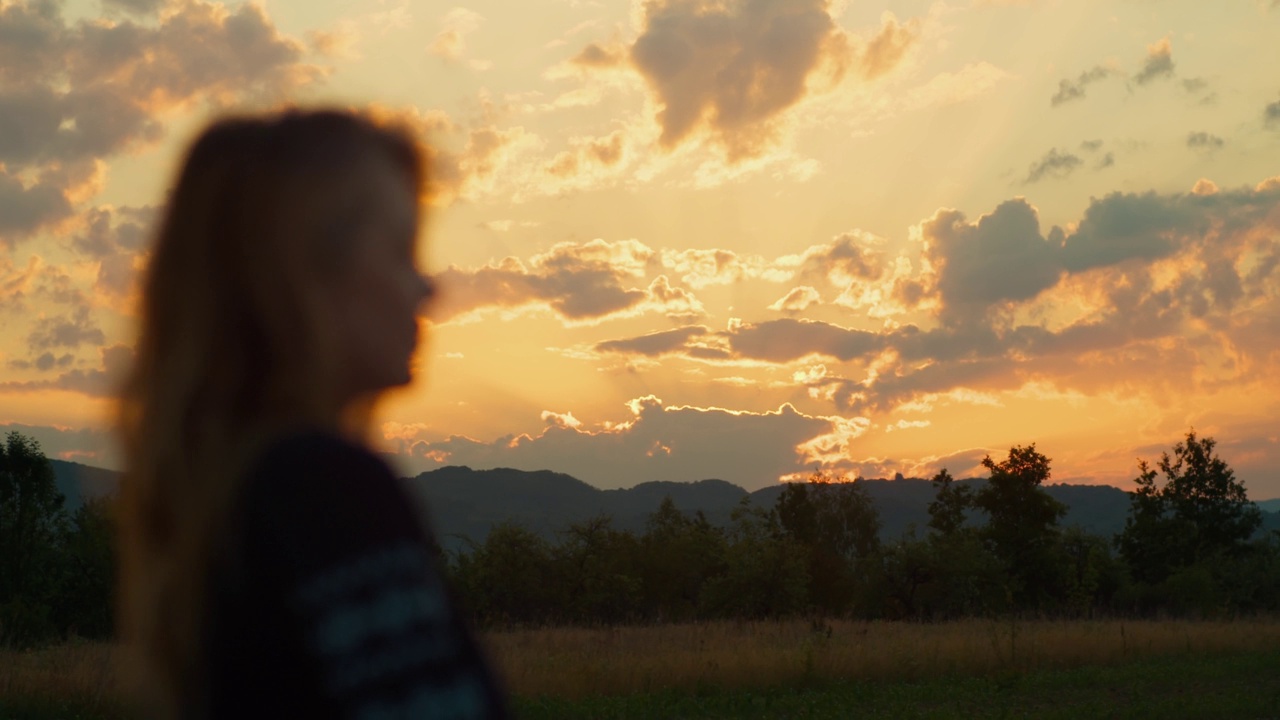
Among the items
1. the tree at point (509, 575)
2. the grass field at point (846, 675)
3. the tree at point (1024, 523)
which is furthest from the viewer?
the tree at point (1024, 523)

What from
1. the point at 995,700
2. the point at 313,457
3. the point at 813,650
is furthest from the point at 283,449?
the point at 813,650

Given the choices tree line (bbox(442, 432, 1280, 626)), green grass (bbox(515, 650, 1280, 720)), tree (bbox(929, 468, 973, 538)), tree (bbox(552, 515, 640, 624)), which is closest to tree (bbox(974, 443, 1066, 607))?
tree line (bbox(442, 432, 1280, 626))

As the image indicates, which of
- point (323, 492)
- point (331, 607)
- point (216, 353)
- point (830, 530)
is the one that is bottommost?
point (830, 530)

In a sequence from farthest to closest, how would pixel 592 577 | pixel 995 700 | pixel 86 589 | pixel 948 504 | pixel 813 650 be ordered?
pixel 948 504, pixel 592 577, pixel 86 589, pixel 813 650, pixel 995 700

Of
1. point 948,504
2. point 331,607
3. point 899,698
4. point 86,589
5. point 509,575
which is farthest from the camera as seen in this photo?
point 948,504

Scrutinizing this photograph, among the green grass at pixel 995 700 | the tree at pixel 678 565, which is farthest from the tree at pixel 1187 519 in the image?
the green grass at pixel 995 700

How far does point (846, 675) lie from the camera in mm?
17922

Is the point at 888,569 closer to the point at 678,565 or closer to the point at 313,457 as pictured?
the point at 678,565

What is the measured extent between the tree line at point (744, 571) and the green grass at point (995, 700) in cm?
1471

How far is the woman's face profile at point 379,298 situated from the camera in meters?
1.08

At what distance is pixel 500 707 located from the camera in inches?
38.8

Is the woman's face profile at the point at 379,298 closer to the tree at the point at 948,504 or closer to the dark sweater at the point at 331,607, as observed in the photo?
the dark sweater at the point at 331,607

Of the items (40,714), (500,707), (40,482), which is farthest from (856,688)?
(40,482)

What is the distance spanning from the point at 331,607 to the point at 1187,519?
7691 centimetres
